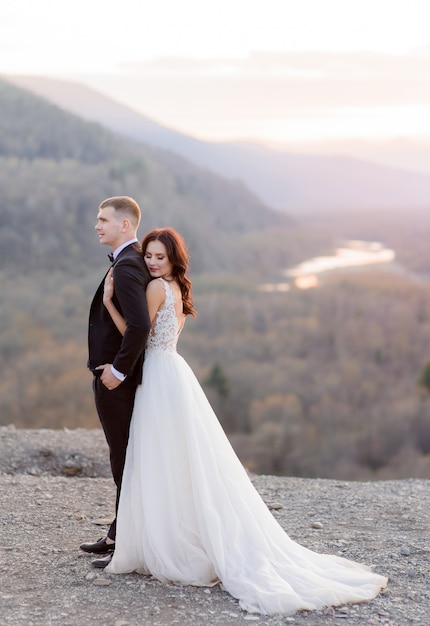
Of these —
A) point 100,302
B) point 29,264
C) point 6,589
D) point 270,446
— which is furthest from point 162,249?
point 29,264

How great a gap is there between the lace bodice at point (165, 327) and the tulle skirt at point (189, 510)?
2.3 inches

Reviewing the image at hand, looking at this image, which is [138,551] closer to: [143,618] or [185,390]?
[143,618]

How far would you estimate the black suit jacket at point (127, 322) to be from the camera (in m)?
4.49

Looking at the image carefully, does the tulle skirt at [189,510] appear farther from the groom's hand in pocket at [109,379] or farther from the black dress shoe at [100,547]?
the black dress shoe at [100,547]

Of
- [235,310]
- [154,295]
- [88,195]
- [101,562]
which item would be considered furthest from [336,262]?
[154,295]

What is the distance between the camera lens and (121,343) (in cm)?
461

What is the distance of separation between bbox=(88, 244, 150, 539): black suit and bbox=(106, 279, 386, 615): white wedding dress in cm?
9

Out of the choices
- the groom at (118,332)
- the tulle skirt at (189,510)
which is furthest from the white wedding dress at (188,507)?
the groom at (118,332)

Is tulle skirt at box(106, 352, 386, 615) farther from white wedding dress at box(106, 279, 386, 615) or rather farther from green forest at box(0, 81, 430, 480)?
green forest at box(0, 81, 430, 480)

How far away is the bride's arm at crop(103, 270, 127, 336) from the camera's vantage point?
15.2ft

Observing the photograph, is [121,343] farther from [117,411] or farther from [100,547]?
[100,547]

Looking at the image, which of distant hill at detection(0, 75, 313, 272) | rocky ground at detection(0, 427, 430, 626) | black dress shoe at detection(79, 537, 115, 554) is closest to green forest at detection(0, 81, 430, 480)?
distant hill at detection(0, 75, 313, 272)

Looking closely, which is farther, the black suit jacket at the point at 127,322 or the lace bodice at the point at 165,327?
the lace bodice at the point at 165,327

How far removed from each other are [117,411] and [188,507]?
0.73 meters
